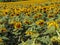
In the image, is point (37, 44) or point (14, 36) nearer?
point (37, 44)

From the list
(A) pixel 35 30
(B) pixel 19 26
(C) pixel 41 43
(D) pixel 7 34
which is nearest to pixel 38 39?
(C) pixel 41 43

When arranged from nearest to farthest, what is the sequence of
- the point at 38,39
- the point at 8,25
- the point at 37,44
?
the point at 37,44, the point at 38,39, the point at 8,25

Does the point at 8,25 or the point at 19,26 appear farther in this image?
the point at 8,25

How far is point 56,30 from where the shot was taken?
3.84 meters

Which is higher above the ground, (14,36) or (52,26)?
(52,26)

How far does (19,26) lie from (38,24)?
0.40 meters

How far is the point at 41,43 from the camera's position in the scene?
3.55 metres

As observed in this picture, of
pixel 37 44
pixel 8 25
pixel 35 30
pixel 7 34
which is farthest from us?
pixel 8 25

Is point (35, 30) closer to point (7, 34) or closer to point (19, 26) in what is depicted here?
point (19, 26)

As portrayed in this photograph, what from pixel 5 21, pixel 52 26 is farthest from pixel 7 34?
pixel 52 26

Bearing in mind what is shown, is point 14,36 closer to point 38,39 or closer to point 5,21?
point 5,21

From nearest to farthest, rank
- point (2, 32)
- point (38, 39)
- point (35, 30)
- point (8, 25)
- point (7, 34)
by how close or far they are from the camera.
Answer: point (38, 39)
point (35, 30)
point (2, 32)
point (7, 34)
point (8, 25)

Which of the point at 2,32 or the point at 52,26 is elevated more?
the point at 52,26

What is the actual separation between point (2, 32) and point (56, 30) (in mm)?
1270
